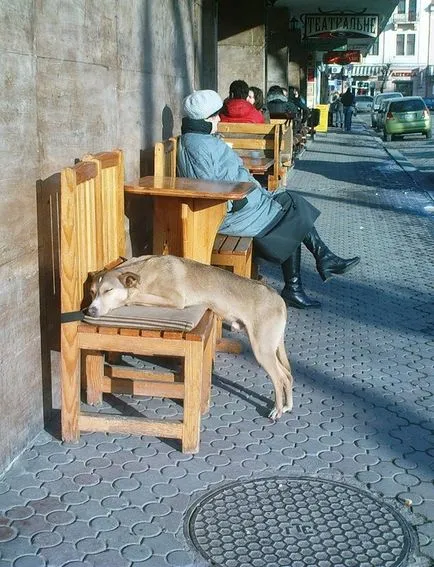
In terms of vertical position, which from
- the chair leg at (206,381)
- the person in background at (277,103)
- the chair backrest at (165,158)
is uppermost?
the person in background at (277,103)

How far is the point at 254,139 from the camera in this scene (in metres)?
10.6

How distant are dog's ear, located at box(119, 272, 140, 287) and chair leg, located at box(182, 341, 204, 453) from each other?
0.52 m

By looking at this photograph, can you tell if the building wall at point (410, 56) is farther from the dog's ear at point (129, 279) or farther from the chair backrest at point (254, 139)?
the dog's ear at point (129, 279)

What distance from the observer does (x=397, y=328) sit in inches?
273

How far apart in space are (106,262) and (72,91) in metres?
1.04

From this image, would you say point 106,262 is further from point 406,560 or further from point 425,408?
point 406,560

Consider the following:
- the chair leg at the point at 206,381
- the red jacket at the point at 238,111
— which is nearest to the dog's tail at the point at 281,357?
the chair leg at the point at 206,381

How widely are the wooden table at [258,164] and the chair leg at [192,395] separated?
494cm

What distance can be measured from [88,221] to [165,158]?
1.82 metres

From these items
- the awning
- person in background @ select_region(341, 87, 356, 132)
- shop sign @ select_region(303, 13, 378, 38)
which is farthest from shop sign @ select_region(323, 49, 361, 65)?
the awning

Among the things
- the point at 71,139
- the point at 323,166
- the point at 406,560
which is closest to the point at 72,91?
the point at 71,139

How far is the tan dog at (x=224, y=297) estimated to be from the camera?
187 inches

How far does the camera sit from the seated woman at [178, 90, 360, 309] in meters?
6.34

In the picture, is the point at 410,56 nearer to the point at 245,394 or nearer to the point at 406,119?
the point at 406,119
